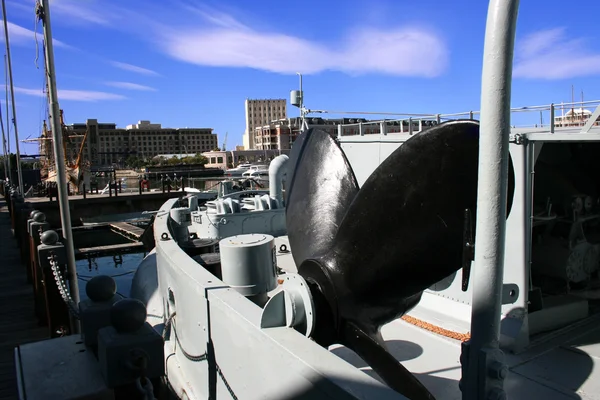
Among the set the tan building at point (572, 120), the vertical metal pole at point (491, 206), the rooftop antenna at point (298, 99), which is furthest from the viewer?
the rooftop antenna at point (298, 99)

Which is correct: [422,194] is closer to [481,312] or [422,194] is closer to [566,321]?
[481,312]

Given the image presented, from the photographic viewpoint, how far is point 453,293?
18.4 feet

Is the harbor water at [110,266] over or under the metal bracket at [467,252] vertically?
under

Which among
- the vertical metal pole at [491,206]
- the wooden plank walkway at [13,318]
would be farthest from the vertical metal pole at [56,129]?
the vertical metal pole at [491,206]

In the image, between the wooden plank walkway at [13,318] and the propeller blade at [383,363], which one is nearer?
the propeller blade at [383,363]

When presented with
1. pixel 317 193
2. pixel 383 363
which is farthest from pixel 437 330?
pixel 383 363

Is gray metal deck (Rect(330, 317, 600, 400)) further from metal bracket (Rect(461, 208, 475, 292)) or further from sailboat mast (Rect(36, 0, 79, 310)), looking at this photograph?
sailboat mast (Rect(36, 0, 79, 310))

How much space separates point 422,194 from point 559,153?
5.16 metres

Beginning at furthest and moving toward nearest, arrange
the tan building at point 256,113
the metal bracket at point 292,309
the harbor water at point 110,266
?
the tan building at point 256,113, the harbor water at point 110,266, the metal bracket at point 292,309

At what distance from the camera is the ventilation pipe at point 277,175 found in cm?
1608

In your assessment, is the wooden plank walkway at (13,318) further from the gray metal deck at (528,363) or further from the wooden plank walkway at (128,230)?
the wooden plank walkway at (128,230)

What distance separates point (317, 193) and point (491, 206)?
73.7 inches

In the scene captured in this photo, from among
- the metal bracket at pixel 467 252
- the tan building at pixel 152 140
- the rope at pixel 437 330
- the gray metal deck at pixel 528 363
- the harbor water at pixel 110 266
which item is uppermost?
the tan building at pixel 152 140

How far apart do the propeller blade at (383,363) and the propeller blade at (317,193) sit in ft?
2.08
